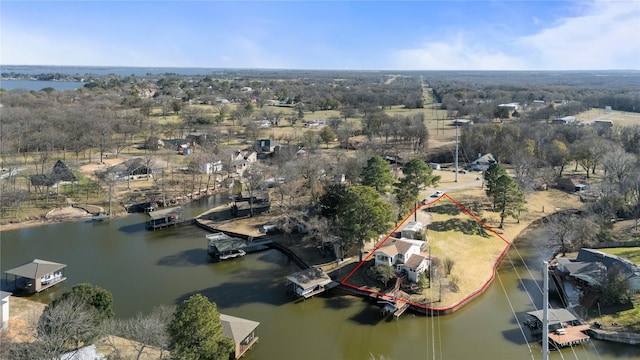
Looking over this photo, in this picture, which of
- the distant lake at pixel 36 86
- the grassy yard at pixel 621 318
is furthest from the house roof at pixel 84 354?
the distant lake at pixel 36 86

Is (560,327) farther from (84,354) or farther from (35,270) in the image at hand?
(35,270)

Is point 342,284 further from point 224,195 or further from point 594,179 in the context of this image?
point 594,179

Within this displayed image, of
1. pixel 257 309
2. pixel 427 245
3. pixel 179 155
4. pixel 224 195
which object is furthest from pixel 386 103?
pixel 257 309

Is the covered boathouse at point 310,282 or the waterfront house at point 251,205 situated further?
the waterfront house at point 251,205

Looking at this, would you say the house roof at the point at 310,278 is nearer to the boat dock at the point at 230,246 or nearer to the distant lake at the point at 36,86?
the boat dock at the point at 230,246

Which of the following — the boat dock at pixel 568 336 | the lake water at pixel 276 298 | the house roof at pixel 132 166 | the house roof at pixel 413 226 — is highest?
the house roof at pixel 132 166

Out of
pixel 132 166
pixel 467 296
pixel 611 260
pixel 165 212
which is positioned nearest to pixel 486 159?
pixel 611 260
